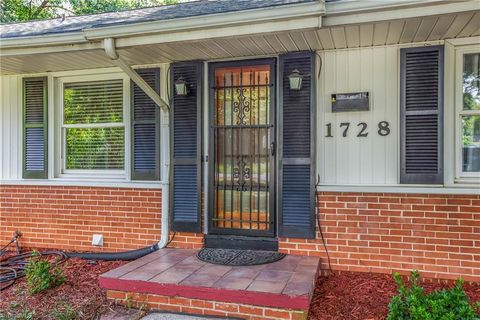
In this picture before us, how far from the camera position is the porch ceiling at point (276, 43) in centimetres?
286

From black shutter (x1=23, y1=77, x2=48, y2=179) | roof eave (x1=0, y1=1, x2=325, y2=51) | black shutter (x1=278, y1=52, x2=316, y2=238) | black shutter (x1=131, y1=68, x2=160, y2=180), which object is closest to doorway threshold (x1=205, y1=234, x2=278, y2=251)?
black shutter (x1=278, y1=52, x2=316, y2=238)

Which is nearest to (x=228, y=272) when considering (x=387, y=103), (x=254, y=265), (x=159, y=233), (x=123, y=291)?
(x=254, y=265)

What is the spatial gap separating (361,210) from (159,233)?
222cm

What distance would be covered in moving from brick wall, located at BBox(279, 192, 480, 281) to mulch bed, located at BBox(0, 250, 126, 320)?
1.93 meters

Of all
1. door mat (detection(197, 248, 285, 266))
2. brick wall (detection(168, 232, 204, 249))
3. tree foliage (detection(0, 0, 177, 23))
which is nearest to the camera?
door mat (detection(197, 248, 285, 266))

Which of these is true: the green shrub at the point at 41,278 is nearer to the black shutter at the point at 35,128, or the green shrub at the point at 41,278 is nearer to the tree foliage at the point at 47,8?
the black shutter at the point at 35,128

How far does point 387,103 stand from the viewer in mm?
3393

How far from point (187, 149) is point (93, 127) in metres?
1.40

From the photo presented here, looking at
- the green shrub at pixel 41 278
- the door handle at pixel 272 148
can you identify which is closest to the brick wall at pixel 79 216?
the green shrub at pixel 41 278

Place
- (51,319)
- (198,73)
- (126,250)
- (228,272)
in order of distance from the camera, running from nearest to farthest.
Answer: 1. (51,319)
2. (228,272)
3. (198,73)
4. (126,250)

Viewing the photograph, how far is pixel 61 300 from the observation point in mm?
3027

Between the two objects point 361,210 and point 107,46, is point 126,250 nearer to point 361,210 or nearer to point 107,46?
point 107,46

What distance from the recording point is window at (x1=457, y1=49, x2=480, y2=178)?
10.7ft

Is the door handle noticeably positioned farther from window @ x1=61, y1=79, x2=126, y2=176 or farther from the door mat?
window @ x1=61, y1=79, x2=126, y2=176
